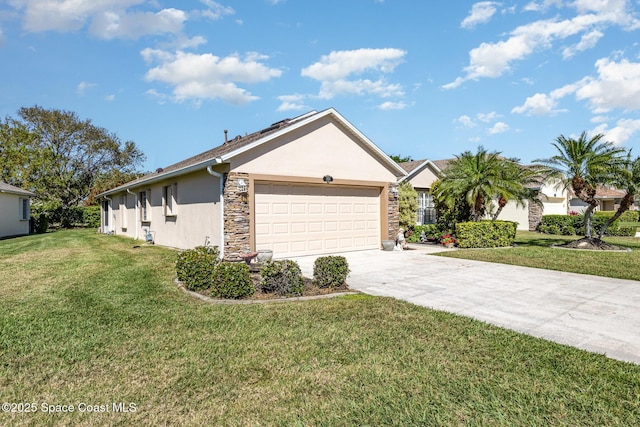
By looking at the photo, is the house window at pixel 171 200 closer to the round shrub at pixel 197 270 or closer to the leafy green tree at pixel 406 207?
the round shrub at pixel 197 270

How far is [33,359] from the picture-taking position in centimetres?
371

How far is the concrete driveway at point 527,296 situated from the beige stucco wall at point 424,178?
400 inches

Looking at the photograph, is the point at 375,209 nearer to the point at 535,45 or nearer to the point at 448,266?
the point at 448,266

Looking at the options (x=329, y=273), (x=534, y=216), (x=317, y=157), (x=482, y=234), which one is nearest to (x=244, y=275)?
(x=329, y=273)

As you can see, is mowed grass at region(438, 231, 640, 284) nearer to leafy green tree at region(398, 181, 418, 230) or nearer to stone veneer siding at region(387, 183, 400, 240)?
stone veneer siding at region(387, 183, 400, 240)

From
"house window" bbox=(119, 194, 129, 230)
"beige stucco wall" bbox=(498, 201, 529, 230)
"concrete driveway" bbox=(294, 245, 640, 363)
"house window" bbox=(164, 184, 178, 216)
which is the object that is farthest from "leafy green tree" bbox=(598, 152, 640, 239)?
"house window" bbox=(119, 194, 129, 230)

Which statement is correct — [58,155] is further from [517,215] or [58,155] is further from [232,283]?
[517,215]

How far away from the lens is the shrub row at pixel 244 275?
20.2 ft

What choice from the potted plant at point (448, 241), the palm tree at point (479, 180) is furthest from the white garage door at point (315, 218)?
the palm tree at point (479, 180)

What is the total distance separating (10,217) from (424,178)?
2504 cm

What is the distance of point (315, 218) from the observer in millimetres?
12438

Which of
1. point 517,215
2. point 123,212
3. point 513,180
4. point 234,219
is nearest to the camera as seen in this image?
point 234,219

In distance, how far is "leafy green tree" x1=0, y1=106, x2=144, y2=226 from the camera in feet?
101

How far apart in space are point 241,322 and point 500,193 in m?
13.5
